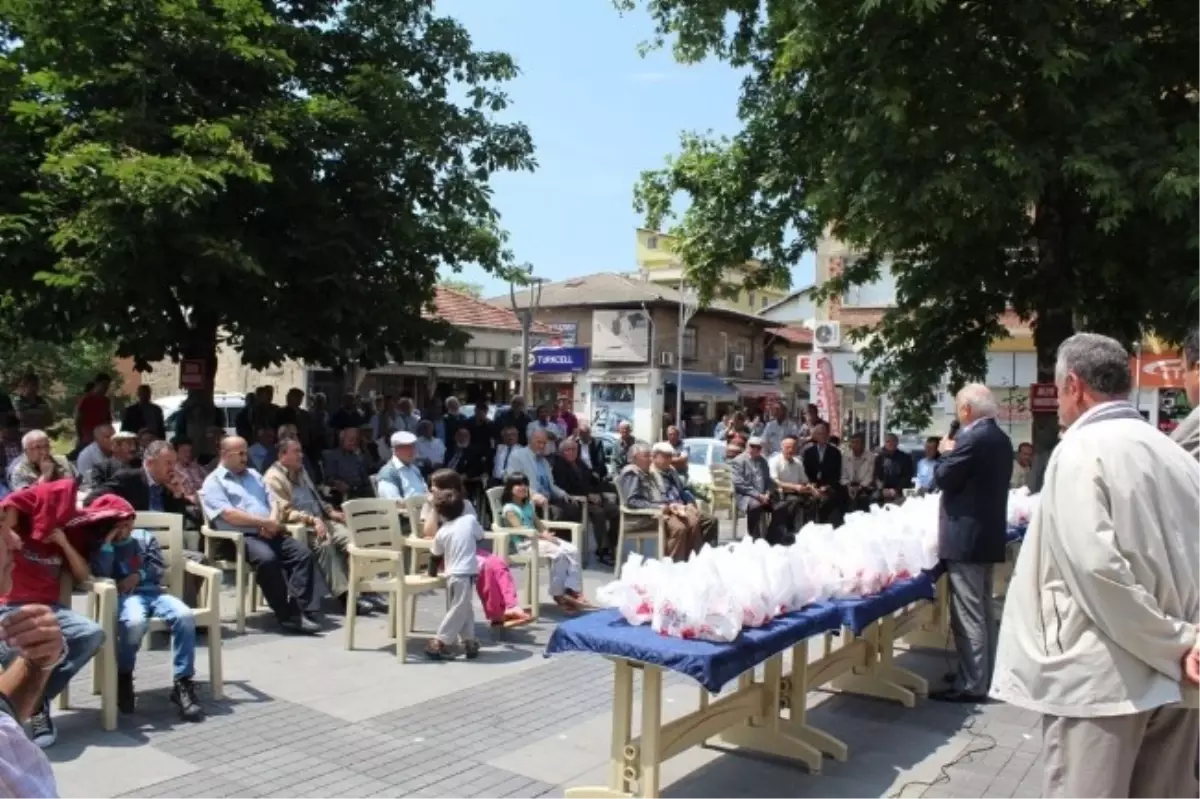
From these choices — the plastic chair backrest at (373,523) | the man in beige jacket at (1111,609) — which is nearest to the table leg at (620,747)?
the man in beige jacket at (1111,609)

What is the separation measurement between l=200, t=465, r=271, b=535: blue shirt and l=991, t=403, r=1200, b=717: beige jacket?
231 inches

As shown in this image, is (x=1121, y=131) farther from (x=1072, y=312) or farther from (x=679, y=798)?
(x=679, y=798)

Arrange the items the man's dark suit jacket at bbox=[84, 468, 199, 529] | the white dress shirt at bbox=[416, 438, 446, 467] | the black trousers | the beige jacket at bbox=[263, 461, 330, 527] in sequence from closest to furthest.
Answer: the man's dark suit jacket at bbox=[84, 468, 199, 529] < the black trousers < the beige jacket at bbox=[263, 461, 330, 527] < the white dress shirt at bbox=[416, 438, 446, 467]

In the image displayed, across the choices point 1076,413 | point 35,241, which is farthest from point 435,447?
point 1076,413

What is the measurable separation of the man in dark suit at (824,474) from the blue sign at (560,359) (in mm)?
21129

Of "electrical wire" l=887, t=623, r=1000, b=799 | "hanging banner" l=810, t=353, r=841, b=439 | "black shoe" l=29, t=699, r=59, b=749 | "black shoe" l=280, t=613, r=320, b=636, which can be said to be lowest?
"electrical wire" l=887, t=623, r=1000, b=799

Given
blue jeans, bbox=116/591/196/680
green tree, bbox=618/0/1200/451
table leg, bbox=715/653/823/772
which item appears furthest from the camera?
green tree, bbox=618/0/1200/451

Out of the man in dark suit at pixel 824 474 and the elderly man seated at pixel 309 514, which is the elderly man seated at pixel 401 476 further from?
the man in dark suit at pixel 824 474

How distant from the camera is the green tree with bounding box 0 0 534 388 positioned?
408 inches

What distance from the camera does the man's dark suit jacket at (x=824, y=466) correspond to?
42.7 feet

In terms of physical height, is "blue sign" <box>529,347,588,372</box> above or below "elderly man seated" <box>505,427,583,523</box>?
above

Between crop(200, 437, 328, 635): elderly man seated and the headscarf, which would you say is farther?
crop(200, 437, 328, 635): elderly man seated

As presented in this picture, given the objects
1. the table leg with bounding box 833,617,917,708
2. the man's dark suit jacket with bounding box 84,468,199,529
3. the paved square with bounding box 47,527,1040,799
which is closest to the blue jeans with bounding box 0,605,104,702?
the paved square with bounding box 47,527,1040,799

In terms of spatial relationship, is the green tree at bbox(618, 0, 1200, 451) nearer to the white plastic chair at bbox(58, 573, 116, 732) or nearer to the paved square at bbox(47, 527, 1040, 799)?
the paved square at bbox(47, 527, 1040, 799)
